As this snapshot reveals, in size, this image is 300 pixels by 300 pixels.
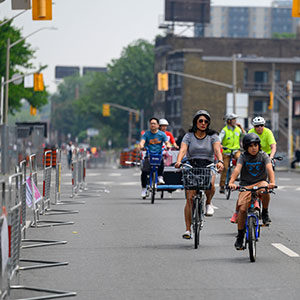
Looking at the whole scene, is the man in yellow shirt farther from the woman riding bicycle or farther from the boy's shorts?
the boy's shorts

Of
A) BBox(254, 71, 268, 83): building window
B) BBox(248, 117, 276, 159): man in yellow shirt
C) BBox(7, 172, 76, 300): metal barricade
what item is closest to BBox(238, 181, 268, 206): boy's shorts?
BBox(7, 172, 76, 300): metal barricade

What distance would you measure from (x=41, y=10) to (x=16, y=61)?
4494cm

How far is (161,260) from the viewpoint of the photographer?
10.6 meters

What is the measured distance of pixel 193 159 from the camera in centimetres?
1205

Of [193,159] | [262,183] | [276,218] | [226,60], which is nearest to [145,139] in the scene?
[276,218]

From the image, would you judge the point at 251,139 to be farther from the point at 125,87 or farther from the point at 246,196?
the point at 125,87

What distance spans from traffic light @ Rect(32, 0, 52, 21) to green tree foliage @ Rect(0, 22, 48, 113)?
41.4m

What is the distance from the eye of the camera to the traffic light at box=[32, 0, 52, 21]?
2123cm

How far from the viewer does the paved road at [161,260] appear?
8.46m

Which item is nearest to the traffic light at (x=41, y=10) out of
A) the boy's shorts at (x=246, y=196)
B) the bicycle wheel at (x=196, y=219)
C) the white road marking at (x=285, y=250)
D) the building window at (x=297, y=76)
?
the bicycle wheel at (x=196, y=219)

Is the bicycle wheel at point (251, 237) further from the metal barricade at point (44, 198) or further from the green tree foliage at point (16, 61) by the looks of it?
the green tree foliage at point (16, 61)

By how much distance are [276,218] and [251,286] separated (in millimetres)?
8074

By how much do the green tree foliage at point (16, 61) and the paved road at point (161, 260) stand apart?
4702 centimetres

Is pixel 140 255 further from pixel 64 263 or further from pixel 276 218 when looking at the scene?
pixel 276 218
